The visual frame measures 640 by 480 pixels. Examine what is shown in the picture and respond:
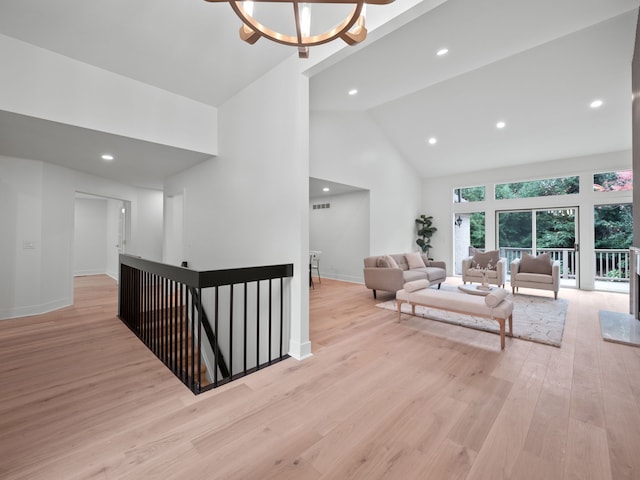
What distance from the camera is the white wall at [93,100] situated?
2625 millimetres

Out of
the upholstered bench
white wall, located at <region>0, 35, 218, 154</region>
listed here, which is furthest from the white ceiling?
the upholstered bench

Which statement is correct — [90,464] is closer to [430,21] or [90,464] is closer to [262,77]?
[262,77]

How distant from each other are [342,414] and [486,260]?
18.7 feet

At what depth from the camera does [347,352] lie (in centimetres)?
275

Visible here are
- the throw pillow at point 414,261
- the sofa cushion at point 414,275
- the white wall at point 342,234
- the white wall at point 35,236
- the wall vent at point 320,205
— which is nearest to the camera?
the white wall at point 35,236

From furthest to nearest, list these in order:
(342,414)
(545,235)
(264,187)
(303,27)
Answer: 1. (545,235)
2. (264,187)
3. (342,414)
4. (303,27)

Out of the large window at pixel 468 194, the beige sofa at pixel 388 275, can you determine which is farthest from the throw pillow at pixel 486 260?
the large window at pixel 468 194

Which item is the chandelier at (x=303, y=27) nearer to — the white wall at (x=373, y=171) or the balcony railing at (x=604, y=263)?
the white wall at (x=373, y=171)

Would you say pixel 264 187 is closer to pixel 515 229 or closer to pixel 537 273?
pixel 537 273

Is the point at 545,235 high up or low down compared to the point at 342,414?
up

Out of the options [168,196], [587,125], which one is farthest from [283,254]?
[587,125]

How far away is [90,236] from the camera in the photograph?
8.34 metres

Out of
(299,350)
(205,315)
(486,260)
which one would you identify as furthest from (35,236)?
(486,260)

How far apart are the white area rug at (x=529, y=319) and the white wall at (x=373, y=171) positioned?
9.26ft
